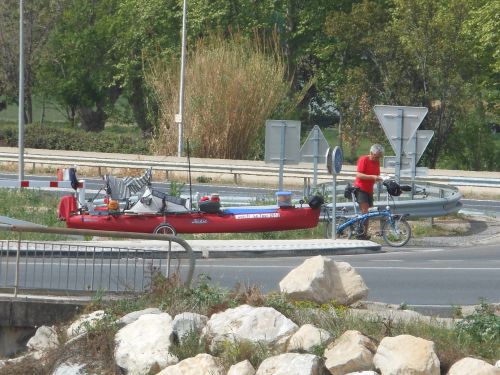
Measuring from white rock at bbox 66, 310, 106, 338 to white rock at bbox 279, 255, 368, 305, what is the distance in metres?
1.66

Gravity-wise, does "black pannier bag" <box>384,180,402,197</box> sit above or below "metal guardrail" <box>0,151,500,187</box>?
above

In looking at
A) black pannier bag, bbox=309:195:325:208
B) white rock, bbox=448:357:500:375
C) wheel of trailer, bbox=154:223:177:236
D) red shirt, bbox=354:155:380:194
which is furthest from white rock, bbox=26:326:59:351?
red shirt, bbox=354:155:380:194

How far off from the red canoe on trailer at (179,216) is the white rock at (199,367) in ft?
30.8

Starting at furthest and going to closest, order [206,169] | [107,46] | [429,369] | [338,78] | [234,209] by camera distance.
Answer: [107,46]
[338,78]
[206,169]
[234,209]
[429,369]

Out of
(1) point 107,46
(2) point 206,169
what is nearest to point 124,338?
(2) point 206,169

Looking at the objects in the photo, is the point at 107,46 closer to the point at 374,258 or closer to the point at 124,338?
the point at 374,258

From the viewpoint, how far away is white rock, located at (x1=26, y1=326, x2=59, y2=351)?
430 inches

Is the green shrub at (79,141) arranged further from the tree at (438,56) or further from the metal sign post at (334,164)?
the metal sign post at (334,164)

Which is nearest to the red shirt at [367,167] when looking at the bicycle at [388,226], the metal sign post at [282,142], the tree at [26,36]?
the bicycle at [388,226]

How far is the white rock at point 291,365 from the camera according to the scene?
8.98 metres

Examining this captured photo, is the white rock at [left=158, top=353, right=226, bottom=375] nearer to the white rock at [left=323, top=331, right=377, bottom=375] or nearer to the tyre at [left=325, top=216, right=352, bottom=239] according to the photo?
the white rock at [left=323, top=331, right=377, bottom=375]

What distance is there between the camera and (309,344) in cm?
934

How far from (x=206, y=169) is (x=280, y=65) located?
6317 mm

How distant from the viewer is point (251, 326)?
9758 millimetres
